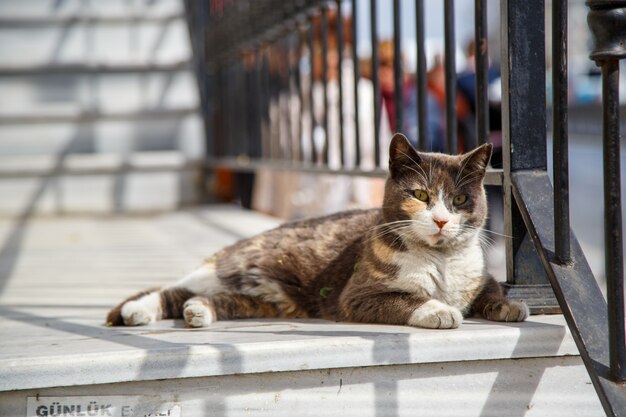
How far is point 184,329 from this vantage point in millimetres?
2654

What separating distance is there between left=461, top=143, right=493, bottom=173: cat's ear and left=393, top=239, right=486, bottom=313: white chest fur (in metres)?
0.28

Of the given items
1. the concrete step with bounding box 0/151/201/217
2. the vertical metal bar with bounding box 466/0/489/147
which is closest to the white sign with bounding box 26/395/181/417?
the vertical metal bar with bounding box 466/0/489/147

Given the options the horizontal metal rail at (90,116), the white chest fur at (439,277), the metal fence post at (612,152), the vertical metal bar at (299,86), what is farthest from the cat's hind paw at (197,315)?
the horizontal metal rail at (90,116)

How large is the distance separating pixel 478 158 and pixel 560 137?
426 mm

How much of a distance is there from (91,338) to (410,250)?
1030 mm

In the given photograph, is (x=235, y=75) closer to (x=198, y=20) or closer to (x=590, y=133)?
(x=198, y=20)

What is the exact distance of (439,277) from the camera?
2.74 metres

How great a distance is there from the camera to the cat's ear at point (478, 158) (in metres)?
2.68

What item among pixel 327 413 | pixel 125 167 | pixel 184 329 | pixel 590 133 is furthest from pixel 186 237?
pixel 590 133

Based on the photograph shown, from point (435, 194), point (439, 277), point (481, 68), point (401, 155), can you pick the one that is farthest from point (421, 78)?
point (439, 277)

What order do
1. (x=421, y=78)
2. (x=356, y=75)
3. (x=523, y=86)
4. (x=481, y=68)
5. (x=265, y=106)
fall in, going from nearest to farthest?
(x=523, y=86), (x=481, y=68), (x=421, y=78), (x=356, y=75), (x=265, y=106)

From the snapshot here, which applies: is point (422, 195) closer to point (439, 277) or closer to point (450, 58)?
point (439, 277)

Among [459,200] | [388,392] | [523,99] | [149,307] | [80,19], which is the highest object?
[80,19]

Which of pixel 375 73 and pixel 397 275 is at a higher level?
pixel 375 73
